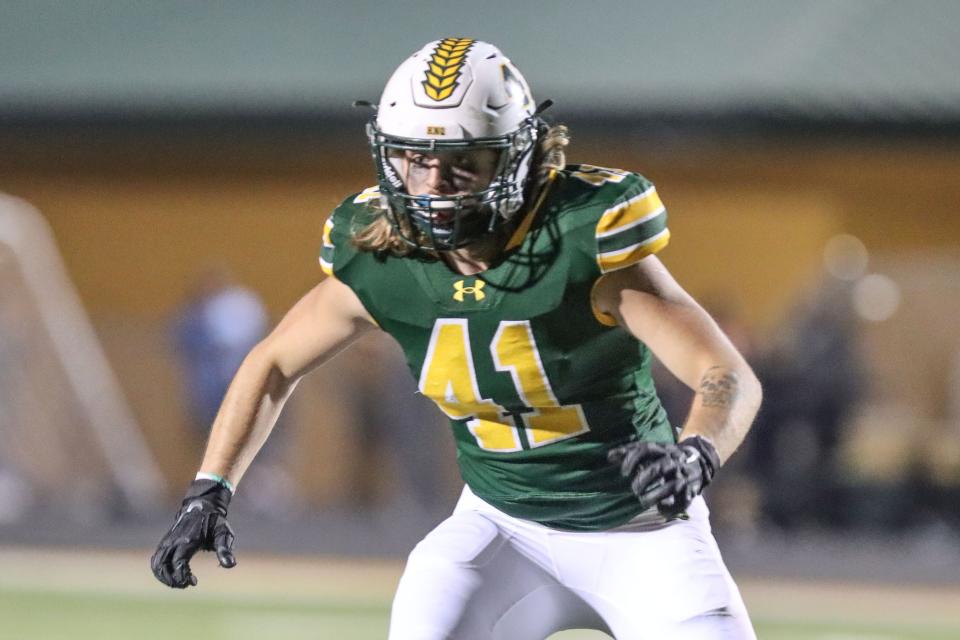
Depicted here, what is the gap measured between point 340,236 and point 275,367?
0.33m

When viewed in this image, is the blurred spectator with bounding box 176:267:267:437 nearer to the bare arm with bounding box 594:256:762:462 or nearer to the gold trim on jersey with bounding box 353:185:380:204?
the gold trim on jersey with bounding box 353:185:380:204

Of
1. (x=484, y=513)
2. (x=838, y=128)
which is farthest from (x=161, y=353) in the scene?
(x=484, y=513)

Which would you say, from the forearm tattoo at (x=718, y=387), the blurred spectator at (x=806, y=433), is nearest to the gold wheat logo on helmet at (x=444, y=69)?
the forearm tattoo at (x=718, y=387)

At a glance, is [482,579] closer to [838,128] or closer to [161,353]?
[161,353]

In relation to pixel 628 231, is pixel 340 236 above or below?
below

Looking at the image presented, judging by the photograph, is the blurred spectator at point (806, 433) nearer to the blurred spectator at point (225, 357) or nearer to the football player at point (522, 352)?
the blurred spectator at point (225, 357)

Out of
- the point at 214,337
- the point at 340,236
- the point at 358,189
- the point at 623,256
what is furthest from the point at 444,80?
the point at 358,189

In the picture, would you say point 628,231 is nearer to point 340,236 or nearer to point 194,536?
point 340,236

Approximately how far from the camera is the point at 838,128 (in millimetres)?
11406

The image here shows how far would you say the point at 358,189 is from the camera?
1169 centimetres

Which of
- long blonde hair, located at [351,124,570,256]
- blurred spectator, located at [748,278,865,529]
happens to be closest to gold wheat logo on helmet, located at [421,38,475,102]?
long blonde hair, located at [351,124,570,256]

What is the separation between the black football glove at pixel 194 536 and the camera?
3.39 m

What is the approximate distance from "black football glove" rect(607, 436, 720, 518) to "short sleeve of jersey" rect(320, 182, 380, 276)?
0.83 m

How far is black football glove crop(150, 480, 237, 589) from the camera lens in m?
3.39
